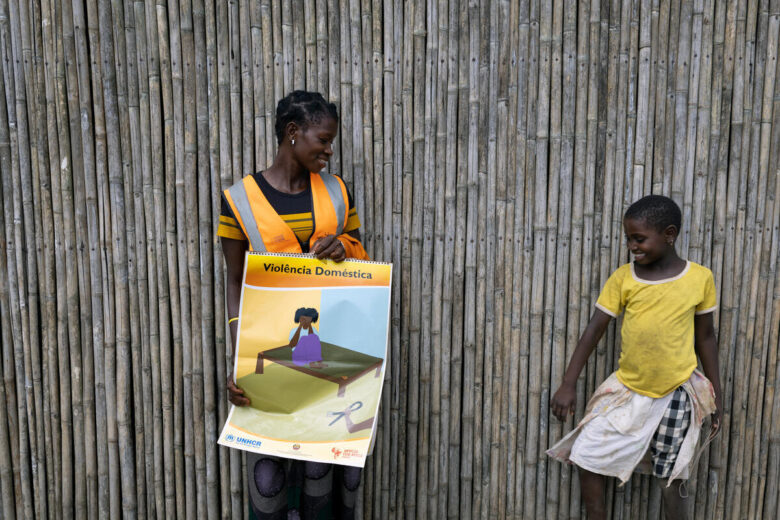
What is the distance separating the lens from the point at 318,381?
2.14 metres

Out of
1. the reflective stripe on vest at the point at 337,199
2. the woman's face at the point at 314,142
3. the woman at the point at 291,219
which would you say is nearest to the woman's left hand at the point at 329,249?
the woman at the point at 291,219

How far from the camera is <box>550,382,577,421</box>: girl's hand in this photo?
2.48m

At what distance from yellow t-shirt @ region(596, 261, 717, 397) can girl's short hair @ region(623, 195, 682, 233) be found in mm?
231

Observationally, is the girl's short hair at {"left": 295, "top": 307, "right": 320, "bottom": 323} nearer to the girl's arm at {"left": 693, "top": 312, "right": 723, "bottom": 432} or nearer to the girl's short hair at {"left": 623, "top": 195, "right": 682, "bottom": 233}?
the girl's short hair at {"left": 623, "top": 195, "right": 682, "bottom": 233}

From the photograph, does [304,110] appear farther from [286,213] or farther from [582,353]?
[582,353]

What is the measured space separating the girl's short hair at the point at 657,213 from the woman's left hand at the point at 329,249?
1.22 m

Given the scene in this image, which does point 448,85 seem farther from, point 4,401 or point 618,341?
point 4,401

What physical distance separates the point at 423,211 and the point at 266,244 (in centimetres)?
89

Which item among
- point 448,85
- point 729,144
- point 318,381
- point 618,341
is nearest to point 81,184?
point 318,381

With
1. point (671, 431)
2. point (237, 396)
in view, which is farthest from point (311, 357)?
point (671, 431)

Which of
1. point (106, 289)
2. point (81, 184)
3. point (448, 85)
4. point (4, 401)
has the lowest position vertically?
point (4, 401)

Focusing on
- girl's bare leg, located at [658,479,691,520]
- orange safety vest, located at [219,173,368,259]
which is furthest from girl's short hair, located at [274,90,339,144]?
girl's bare leg, located at [658,479,691,520]

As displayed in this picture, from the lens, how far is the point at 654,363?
7.54 ft

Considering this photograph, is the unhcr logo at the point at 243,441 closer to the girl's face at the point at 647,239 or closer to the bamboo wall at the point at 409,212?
the bamboo wall at the point at 409,212
